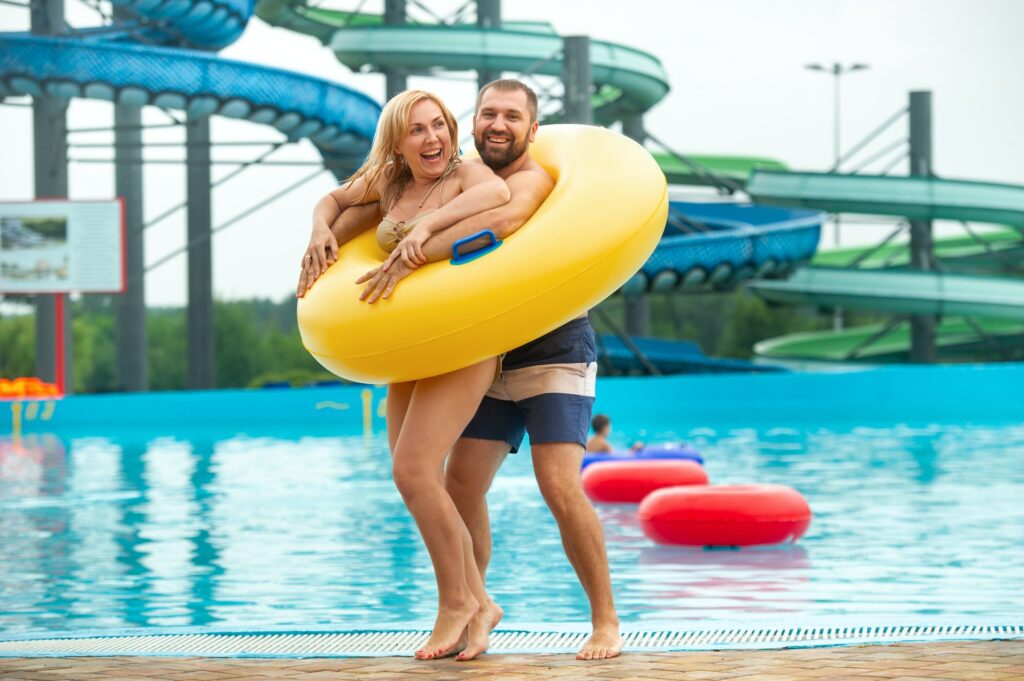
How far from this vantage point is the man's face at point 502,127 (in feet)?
13.3

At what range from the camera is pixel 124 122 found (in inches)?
1048

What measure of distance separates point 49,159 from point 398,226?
2077 cm

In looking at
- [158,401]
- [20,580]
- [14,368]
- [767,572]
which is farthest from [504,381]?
[14,368]

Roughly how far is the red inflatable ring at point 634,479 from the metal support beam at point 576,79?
1158cm

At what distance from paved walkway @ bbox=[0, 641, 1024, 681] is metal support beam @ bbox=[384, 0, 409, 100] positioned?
20572mm

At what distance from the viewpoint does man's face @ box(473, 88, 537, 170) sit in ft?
13.3

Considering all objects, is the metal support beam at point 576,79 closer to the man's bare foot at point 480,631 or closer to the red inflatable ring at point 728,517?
the red inflatable ring at point 728,517

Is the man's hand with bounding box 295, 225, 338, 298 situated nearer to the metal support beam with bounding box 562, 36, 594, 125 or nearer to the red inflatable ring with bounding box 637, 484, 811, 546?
the red inflatable ring with bounding box 637, 484, 811, 546

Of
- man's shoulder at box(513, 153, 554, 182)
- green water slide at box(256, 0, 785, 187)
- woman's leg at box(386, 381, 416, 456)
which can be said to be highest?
green water slide at box(256, 0, 785, 187)

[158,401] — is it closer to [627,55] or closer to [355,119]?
[355,119]

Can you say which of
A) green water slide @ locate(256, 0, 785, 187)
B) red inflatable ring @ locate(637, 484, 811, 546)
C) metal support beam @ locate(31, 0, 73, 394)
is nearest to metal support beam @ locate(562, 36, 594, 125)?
green water slide @ locate(256, 0, 785, 187)

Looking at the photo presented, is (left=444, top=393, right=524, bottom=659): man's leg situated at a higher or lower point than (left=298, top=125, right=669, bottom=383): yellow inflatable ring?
lower

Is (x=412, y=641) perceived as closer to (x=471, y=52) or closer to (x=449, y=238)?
(x=449, y=238)

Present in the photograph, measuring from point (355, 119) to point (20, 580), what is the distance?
16244 mm
